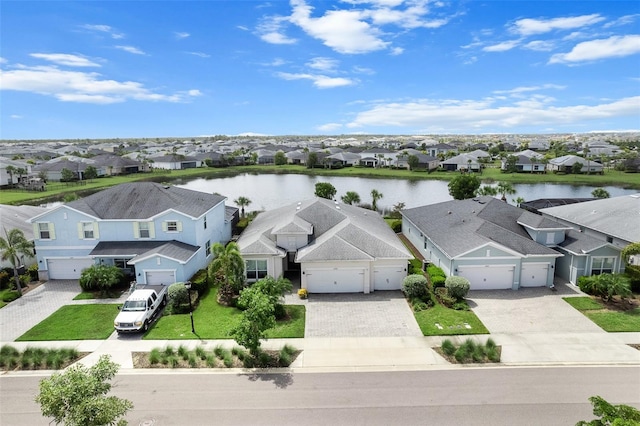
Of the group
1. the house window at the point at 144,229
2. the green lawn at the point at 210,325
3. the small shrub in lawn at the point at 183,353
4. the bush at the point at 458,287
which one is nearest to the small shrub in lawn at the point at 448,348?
the bush at the point at 458,287

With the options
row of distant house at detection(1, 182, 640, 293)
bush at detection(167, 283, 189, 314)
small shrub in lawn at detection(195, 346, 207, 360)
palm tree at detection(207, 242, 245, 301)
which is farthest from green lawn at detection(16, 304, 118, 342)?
palm tree at detection(207, 242, 245, 301)

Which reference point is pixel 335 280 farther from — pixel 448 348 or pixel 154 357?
pixel 154 357

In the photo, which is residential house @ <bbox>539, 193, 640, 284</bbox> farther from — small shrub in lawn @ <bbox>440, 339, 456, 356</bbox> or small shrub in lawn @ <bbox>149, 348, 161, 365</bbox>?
small shrub in lawn @ <bbox>149, 348, 161, 365</bbox>

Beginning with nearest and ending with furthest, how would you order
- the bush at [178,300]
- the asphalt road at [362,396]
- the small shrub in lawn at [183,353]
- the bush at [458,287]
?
the asphalt road at [362,396], the small shrub in lawn at [183,353], the bush at [178,300], the bush at [458,287]

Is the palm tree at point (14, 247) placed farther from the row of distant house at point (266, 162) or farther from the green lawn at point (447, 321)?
the row of distant house at point (266, 162)

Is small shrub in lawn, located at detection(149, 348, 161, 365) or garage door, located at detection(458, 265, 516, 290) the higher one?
garage door, located at detection(458, 265, 516, 290)
